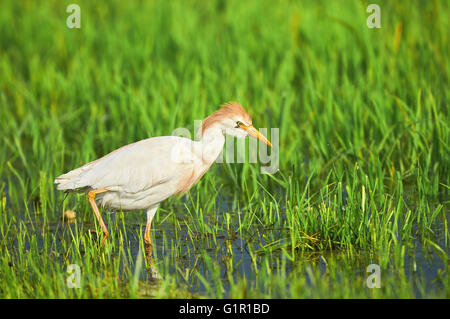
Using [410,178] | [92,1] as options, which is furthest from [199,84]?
[92,1]

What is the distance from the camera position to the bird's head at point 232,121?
5.29 metres

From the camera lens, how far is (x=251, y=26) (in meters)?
10.3

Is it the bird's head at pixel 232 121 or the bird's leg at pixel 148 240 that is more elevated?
the bird's head at pixel 232 121

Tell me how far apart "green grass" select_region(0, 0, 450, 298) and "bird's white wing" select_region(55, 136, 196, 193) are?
30 cm

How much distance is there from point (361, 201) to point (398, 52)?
3.85m

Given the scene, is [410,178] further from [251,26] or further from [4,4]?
[4,4]

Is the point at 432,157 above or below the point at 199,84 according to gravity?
below

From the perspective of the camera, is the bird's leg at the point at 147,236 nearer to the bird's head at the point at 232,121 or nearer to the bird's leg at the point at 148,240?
the bird's leg at the point at 148,240

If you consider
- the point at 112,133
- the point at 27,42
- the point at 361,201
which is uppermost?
the point at 27,42

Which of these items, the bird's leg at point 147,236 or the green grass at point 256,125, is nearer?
the green grass at point 256,125

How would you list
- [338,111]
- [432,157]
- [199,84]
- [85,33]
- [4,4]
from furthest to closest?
[4,4] → [85,33] → [199,84] → [338,111] → [432,157]

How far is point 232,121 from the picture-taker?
530cm

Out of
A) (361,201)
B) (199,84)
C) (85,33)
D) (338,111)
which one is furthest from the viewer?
(85,33)

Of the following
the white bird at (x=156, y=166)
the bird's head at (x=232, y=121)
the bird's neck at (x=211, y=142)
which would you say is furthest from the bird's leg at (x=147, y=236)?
the bird's head at (x=232, y=121)
